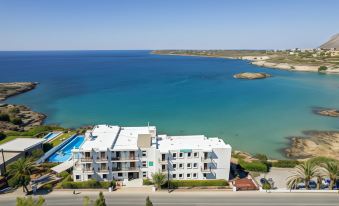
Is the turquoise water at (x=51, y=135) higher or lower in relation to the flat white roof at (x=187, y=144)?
lower

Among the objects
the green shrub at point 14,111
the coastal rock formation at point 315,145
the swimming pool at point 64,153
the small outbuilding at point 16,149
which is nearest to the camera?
the small outbuilding at point 16,149

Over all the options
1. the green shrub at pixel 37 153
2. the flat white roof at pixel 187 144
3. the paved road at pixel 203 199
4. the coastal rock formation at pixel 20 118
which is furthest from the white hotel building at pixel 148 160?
the coastal rock formation at pixel 20 118

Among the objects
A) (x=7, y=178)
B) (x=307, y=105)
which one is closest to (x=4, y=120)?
(x=7, y=178)

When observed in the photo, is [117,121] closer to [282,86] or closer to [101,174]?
[101,174]

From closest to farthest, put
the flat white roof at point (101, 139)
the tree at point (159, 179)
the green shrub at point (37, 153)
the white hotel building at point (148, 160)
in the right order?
1. the tree at point (159, 179)
2. the white hotel building at point (148, 160)
3. the flat white roof at point (101, 139)
4. the green shrub at point (37, 153)

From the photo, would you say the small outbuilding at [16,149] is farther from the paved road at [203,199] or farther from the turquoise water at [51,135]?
the paved road at [203,199]

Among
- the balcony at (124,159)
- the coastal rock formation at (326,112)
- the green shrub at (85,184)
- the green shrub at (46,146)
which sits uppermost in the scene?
the balcony at (124,159)
